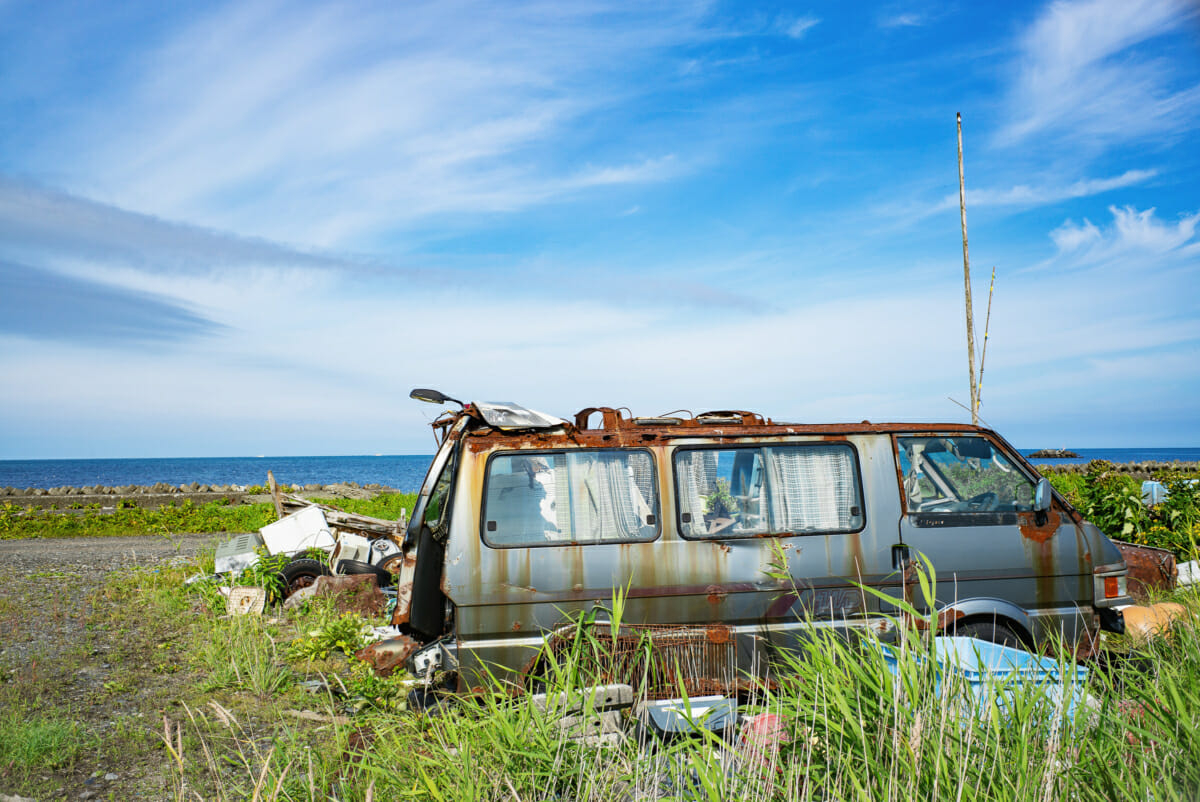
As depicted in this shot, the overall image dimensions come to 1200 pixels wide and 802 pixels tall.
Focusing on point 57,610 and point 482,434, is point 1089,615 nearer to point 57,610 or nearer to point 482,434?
point 482,434

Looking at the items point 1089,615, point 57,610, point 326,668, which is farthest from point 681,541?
point 57,610

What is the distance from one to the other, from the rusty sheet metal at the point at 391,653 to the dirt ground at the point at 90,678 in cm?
128

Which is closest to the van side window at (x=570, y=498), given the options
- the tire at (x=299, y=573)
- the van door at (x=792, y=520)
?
the van door at (x=792, y=520)

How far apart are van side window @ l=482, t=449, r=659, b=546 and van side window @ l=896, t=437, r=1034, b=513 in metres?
1.87

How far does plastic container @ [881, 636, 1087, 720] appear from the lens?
8.89 ft

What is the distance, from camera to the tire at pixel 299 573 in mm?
8984

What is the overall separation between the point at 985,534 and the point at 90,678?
23.5ft

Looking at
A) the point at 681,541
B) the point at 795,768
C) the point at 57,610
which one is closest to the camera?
the point at 795,768

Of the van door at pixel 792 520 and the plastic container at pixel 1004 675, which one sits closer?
the plastic container at pixel 1004 675

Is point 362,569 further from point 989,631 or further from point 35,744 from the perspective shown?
point 989,631

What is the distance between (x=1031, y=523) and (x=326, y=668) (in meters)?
5.77

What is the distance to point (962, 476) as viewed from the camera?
5309mm

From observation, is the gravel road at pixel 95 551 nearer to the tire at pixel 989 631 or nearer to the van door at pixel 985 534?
the van door at pixel 985 534

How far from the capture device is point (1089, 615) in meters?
5.15
